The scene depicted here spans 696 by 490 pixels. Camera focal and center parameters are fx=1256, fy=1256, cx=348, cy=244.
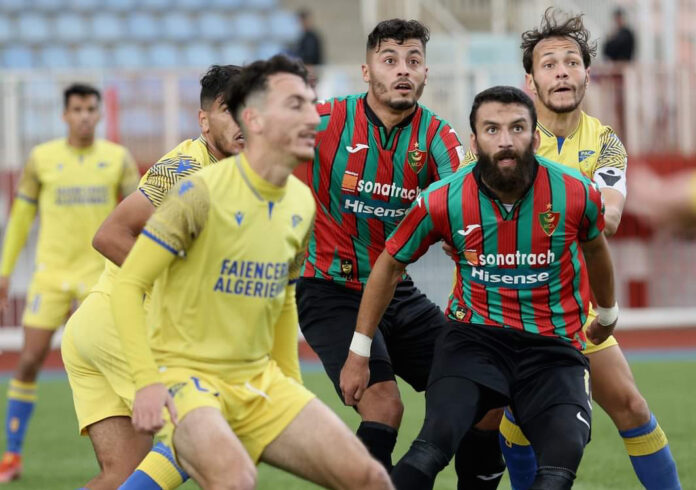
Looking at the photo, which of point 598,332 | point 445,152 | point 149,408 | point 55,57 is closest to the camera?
point 149,408

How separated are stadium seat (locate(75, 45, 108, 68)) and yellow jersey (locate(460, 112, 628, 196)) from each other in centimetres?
1327

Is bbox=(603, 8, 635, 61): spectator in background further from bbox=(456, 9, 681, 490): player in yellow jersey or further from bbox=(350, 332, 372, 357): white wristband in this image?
bbox=(350, 332, 372, 357): white wristband

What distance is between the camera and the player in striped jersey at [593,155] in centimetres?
591

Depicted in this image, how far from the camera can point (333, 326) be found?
5.90 m

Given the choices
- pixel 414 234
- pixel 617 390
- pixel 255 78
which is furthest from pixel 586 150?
pixel 255 78

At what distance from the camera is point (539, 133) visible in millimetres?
6027

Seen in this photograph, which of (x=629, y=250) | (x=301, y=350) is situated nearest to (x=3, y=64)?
(x=301, y=350)

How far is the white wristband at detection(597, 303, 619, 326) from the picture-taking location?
18.2ft

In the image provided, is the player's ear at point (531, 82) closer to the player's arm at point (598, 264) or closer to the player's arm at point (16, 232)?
the player's arm at point (598, 264)

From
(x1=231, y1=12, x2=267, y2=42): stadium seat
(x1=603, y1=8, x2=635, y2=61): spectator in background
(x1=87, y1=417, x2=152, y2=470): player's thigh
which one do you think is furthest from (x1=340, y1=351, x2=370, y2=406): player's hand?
(x1=231, y1=12, x2=267, y2=42): stadium seat

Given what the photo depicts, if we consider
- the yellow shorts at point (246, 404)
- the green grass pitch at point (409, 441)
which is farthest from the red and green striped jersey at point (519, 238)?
the green grass pitch at point (409, 441)

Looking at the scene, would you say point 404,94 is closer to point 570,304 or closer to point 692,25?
point 570,304

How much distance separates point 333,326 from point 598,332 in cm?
122

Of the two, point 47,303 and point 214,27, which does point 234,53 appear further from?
point 47,303
